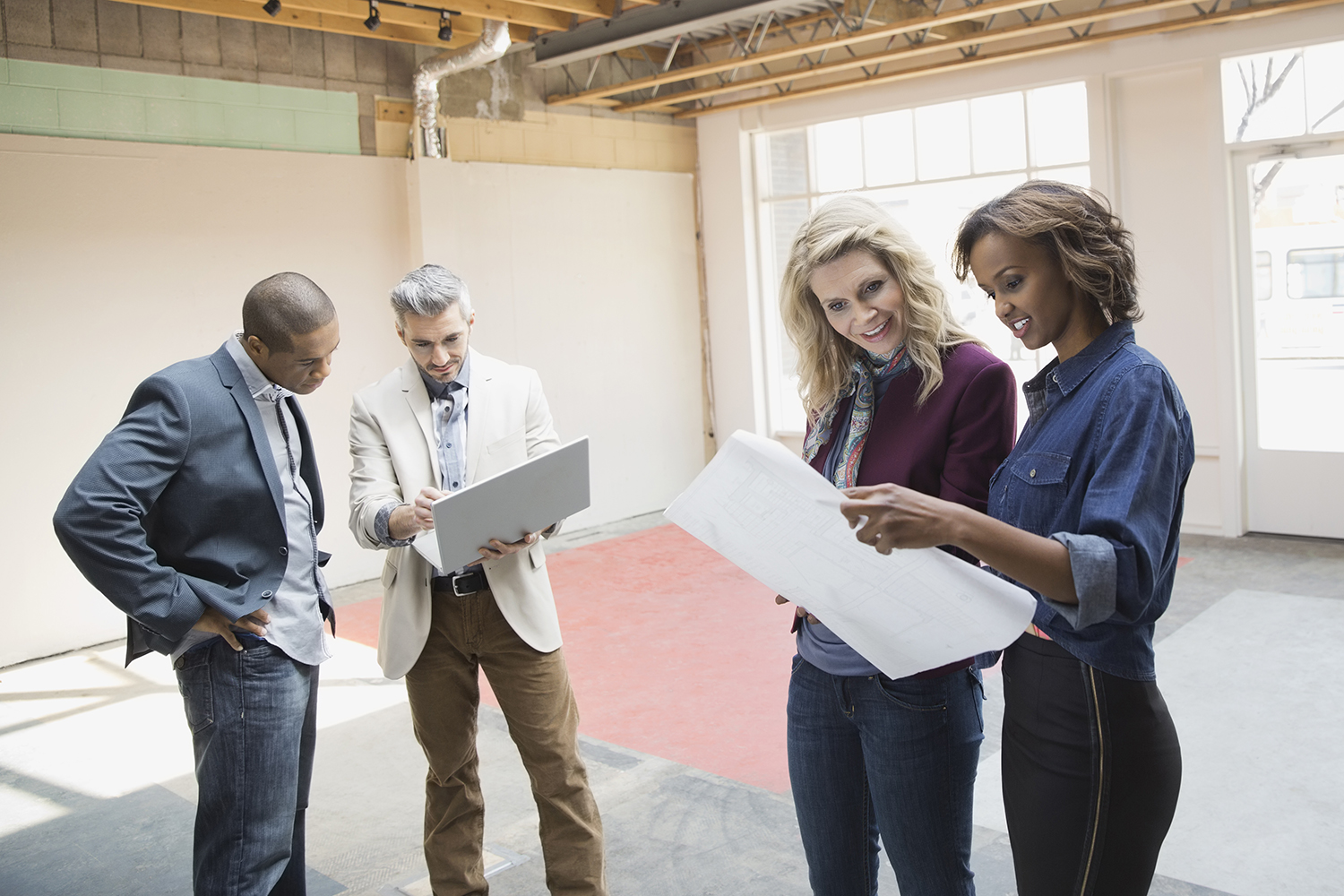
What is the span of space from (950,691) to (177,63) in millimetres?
6019

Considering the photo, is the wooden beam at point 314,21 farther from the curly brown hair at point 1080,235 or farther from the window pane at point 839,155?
the curly brown hair at point 1080,235

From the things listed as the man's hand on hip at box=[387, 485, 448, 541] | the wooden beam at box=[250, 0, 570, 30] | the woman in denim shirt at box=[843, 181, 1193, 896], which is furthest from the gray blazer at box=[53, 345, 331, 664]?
the wooden beam at box=[250, 0, 570, 30]

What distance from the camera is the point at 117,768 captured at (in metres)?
3.99

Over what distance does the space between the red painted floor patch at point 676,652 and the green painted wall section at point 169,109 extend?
2.88 meters

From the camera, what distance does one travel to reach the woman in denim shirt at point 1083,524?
4.01 feet

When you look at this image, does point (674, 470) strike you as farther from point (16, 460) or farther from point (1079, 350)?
point (1079, 350)

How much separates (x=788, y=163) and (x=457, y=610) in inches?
279

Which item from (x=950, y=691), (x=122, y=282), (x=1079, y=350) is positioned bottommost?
(x=950, y=691)

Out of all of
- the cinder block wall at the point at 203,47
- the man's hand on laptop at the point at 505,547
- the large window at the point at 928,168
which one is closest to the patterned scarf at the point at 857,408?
the man's hand on laptop at the point at 505,547

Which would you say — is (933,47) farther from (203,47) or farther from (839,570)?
(839,570)

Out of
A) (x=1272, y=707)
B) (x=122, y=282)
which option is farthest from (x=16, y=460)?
(x=1272, y=707)

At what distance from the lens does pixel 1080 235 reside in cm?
135

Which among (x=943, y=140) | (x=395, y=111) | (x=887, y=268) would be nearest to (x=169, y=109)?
(x=395, y=111)

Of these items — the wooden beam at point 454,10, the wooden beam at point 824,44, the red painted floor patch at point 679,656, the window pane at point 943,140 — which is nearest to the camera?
the red painted floor patch at point 679,656
